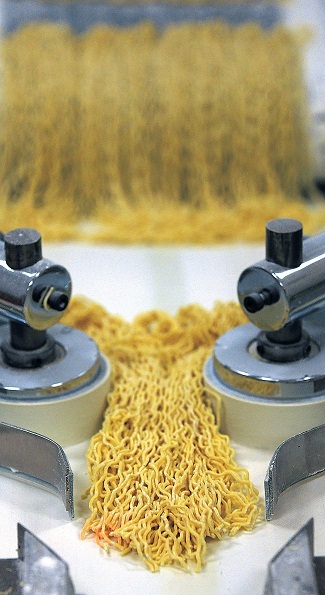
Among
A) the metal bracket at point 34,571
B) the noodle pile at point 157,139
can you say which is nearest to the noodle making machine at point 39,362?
the metal bracket at point 34,571

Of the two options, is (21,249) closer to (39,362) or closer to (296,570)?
(39,362)

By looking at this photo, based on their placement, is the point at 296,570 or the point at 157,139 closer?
the point at 296,570

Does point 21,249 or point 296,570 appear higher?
point 21,249

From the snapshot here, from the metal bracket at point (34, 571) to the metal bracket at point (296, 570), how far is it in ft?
0.39

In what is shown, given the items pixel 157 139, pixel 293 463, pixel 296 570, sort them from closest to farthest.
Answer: pixel 296 570 < pixel 293 463 < pixel 157 139

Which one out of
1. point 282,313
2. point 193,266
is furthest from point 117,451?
point 193,266

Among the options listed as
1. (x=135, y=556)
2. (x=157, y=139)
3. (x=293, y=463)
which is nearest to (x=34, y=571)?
(x=135, y=556)

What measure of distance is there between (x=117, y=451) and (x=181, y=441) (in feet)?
0.16

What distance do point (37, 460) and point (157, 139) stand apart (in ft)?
2.03

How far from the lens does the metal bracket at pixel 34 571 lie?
634mm

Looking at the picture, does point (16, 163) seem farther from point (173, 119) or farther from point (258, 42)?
point (258, 42)

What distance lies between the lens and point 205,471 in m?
0.76

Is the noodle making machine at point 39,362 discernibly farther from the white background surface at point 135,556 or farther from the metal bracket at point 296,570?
the metal bracket at point 296,570

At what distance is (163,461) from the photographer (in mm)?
770
